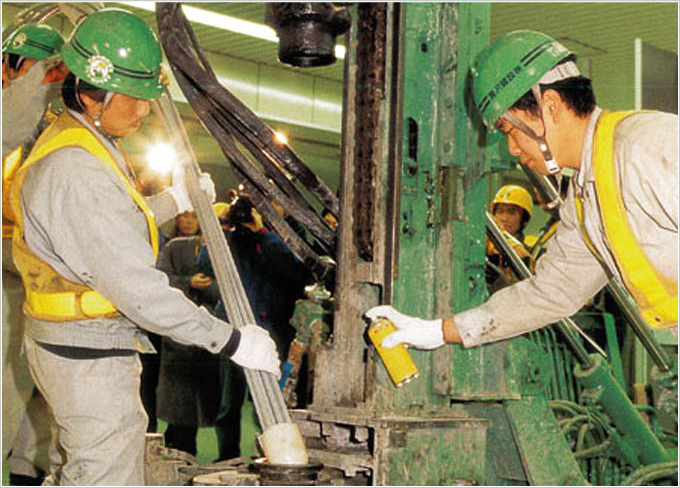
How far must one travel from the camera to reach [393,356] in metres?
3.57

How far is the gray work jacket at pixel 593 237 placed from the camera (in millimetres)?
2709

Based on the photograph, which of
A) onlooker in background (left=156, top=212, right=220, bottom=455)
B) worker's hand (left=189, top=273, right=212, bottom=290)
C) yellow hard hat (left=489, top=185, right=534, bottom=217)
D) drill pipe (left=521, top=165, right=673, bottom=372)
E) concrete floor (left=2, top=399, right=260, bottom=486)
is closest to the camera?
drill pipe (left=521, top=165, right=673, bottom=372)

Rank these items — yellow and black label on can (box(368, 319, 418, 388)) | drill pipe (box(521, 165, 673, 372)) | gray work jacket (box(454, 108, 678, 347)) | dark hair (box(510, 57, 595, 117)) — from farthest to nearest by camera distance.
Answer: drill pipe (box(521, 165, 673, 372)), yellow and black label on can (box(368, 319, 418, 388)), dark hair (box(510, 57, 595, 117)), gray work jacket (box(454, 108, 678, 347))

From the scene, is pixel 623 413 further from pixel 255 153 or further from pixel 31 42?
pixel 31 42

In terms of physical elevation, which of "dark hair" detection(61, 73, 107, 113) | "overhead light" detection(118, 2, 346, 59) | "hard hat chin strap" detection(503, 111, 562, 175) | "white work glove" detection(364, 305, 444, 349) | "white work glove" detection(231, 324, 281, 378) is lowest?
"white work glove" detection(231, 324, 281, 378)

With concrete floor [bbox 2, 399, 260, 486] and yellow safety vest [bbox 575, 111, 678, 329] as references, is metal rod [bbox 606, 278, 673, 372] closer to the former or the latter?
yellow safety vest [bbox 575, 111, 678, 329]

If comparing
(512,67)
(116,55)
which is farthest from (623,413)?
(116,55)

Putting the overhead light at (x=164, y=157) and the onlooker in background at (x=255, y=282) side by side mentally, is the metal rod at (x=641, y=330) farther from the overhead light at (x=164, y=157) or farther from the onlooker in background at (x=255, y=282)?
the overhead light at (x=164, y=157)

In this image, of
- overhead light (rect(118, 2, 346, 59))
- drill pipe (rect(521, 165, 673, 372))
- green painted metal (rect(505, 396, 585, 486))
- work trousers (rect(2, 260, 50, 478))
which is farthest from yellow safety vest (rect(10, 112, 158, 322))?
overhead light (rect(118, 2, 346, 59))

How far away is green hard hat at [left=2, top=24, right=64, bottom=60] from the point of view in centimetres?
455

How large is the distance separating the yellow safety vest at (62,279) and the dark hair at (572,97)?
139 centimetres

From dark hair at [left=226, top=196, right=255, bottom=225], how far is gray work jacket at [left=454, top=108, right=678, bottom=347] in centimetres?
326

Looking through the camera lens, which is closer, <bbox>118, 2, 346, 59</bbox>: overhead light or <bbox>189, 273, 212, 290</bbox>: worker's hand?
<bbox>189, 273, 212, 290</bbox>: worker's hand

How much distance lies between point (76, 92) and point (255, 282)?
3378 mm
